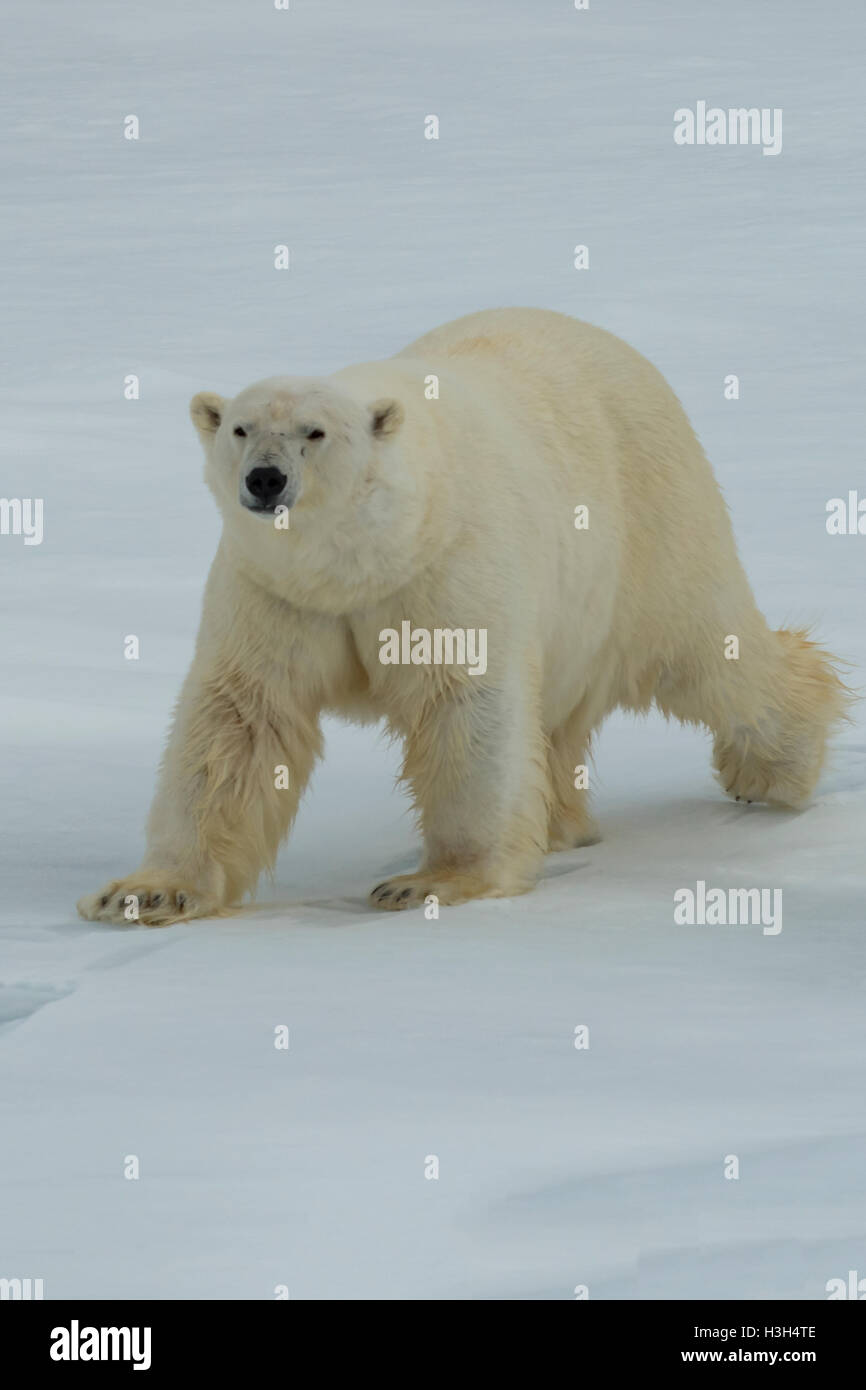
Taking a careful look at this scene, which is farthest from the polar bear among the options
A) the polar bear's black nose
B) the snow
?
the snow

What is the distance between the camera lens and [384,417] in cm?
461

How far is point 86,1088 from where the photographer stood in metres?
3.69

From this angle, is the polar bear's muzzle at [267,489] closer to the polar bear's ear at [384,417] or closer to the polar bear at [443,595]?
the polar bear at [443,595]

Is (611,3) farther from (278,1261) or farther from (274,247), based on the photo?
(278,1261)

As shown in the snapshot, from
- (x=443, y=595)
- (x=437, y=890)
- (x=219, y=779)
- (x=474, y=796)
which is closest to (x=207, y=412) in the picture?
(x=443, y=595)

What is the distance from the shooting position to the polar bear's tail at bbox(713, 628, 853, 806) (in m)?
5.86

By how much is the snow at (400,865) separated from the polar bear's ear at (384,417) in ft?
3.27

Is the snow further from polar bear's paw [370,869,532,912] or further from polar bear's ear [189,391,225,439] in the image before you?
polar bear's ear [189,391,225,439]

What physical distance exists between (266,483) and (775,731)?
196 centimetres

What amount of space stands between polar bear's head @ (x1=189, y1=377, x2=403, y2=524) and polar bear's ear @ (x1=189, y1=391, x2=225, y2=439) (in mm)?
16

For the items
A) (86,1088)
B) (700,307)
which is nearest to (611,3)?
(700,307)

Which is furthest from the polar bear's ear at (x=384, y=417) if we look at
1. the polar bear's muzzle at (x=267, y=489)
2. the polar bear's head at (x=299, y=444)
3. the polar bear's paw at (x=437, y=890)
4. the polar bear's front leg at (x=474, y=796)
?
the polar bear's paw at (x=437, y=890)

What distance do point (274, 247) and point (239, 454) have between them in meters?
9.70

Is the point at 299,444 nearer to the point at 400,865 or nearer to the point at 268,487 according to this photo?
the point at 268,487
